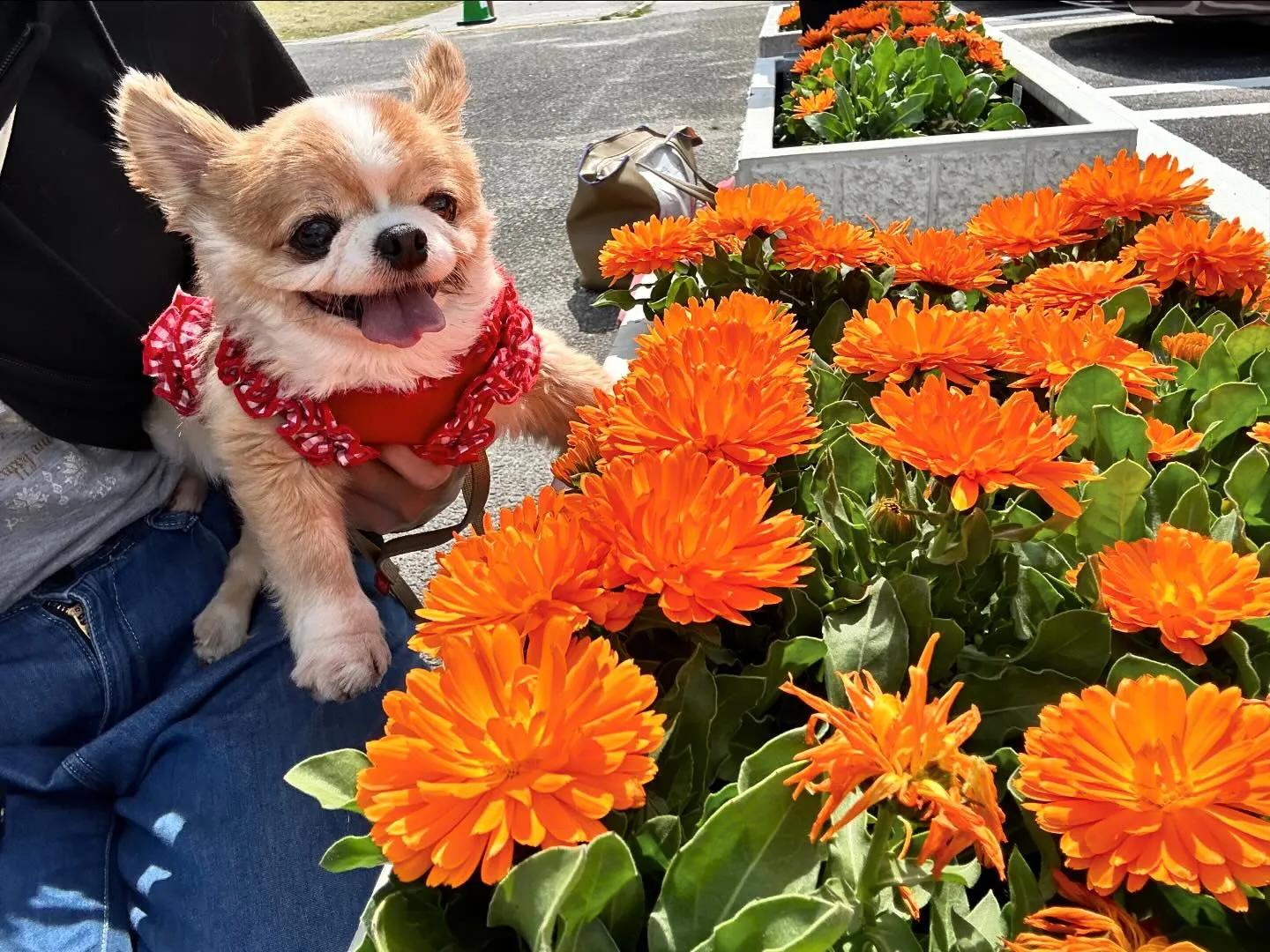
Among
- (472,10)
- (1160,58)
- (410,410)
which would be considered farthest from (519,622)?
(472,10)

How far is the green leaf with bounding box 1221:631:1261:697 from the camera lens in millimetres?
623

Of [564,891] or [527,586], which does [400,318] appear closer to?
[527,586]

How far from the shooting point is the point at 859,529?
31.4 inches

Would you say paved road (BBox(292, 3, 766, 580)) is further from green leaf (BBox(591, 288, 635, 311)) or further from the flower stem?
the flower stem

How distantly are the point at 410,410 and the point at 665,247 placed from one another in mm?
589

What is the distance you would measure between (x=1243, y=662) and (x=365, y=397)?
1.46 m

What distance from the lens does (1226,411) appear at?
0.93 meters

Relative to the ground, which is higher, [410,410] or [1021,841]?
[1021,841]

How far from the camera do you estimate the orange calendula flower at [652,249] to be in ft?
4.82

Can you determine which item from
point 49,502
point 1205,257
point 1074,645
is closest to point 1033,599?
point 1074,645

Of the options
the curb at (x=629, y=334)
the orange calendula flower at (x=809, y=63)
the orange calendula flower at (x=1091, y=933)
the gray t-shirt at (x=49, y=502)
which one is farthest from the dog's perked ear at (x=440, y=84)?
the orange calendula flower at (x=809, y=63)

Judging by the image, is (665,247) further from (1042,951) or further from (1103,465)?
(1042,951)

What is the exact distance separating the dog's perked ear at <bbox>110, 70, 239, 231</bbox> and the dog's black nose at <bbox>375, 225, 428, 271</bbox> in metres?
0.42

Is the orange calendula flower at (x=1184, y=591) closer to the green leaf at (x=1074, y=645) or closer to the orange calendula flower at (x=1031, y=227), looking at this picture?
the green leaf at (x=1074, y=645)
